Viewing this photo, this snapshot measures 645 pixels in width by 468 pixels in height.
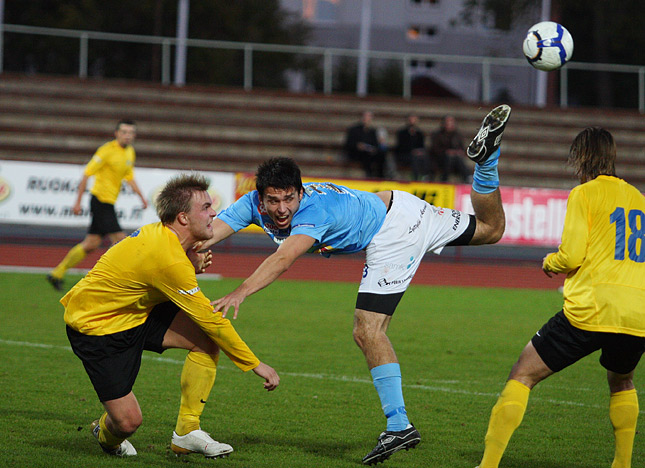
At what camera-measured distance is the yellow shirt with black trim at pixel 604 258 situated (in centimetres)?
445

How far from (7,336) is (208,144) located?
48.3 ft

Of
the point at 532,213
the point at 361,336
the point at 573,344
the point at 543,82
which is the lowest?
the point at 361,336

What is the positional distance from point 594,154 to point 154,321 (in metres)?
2.73

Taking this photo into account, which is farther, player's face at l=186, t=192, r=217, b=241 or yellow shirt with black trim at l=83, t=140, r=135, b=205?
yellow shirt with black trim at l=83, t=140, r=135, b=205

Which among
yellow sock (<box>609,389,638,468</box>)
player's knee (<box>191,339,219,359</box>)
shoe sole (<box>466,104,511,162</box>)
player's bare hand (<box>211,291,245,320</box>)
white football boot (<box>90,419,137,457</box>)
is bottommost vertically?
white football boot (<box>90,419,137,457</box>)

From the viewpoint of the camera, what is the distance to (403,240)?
551 centimetres

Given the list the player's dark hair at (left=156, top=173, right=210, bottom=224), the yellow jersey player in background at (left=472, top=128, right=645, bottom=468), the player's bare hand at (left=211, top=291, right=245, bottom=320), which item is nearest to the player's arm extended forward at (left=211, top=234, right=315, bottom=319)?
the player's bare hand at (left=211, top=291, right=245, bottom=320)

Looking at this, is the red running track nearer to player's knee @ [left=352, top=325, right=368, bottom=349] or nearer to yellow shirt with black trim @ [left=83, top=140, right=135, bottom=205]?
yellow shirt with black trim @ [left=83, top=140, right=135, bottom=205]

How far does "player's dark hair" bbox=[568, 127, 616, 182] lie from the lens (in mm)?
4633

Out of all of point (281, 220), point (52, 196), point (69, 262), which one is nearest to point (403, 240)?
point (281, 220)

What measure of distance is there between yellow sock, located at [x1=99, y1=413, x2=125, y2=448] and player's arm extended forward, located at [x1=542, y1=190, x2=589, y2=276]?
2.68 meters

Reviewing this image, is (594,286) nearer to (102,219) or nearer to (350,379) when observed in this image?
(350,379)

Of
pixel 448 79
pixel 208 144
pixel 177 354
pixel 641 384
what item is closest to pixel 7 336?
pixel 177 354

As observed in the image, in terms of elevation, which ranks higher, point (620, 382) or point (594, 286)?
point (594, 286)
